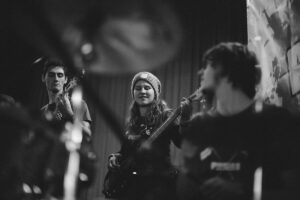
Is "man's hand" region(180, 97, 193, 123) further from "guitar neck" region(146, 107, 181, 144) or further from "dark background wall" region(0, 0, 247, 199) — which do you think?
"dark background wall" region(0, 0, 247, 199)

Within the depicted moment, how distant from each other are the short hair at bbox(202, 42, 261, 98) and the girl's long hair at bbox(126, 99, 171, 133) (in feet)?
3.06

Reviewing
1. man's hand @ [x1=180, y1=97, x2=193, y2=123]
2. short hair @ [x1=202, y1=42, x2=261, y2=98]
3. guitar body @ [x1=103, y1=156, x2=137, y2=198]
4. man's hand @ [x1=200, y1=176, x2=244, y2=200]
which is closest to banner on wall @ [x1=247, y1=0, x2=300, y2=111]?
short hair @ [x1=202, y1=42, x2=261, y2=98]

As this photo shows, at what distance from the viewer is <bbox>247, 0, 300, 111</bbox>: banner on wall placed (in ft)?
6.45

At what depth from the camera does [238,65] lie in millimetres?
1812

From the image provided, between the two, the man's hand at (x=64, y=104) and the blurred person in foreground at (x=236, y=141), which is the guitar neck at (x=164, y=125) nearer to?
the man's hand at (x=64, y=104)

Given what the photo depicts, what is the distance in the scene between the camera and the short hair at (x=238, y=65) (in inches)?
70.9

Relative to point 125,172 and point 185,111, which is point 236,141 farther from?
point 125,172

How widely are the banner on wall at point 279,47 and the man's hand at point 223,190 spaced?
0.62 meters

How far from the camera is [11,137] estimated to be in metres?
1.45

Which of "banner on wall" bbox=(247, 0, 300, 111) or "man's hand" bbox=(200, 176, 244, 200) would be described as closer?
"man's hand" bbox=(200, 176, 244, 200)

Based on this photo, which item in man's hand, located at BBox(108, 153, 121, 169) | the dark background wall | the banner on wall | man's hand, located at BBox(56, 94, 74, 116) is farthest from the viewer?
the dark background wall

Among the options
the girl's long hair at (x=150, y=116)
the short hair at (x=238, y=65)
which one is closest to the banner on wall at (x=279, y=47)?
the short hair at (x=238, y=65)

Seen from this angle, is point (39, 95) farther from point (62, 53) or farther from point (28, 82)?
point (62, 53)

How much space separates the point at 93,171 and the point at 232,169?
59cm
